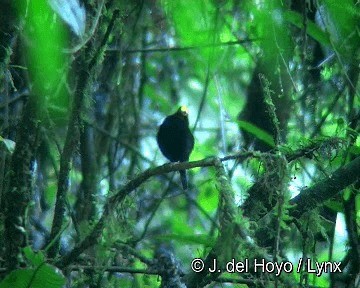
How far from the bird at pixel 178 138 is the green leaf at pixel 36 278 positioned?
6.64ft

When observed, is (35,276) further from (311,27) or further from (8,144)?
(311,27)

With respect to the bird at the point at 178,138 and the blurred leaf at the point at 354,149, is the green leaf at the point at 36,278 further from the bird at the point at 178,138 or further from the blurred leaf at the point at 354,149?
the bird at the point at 178,138

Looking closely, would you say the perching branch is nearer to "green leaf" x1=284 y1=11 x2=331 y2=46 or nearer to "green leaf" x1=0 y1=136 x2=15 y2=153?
"green leaf" x1=0 y1=136 x2=15 y2=153

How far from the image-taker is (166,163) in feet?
8.66

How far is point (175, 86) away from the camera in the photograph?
4.51m

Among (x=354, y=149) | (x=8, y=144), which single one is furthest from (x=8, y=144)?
(x=354, y=149)

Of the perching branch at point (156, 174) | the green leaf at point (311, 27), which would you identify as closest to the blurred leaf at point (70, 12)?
the perching branch at point (156, 174)

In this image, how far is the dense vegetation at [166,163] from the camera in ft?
6.39

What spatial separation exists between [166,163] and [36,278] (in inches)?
36.7

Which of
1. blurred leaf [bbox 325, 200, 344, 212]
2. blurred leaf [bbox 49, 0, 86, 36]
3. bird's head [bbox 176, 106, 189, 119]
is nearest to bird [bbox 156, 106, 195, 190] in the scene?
bird's head [bbox 176, 106, 189, 119]

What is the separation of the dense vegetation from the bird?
196 millimetres

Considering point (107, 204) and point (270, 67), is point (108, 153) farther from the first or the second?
point (107, 204)

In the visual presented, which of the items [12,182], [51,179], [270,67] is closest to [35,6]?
[12,182]

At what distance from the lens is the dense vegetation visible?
1.95m
